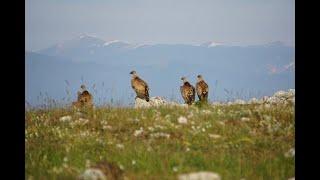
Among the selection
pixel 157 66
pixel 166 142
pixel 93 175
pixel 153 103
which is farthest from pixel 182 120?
pixel 93 175

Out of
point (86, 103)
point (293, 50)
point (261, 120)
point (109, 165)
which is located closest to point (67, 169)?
point (109, 165)

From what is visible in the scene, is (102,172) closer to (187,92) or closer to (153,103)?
(153,103)

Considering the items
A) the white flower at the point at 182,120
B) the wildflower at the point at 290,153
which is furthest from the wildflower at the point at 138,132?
the wildflower at the point at 290,153

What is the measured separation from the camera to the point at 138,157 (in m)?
7.52

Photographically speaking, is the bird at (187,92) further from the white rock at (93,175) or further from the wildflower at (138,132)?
the white rock at (93,175)

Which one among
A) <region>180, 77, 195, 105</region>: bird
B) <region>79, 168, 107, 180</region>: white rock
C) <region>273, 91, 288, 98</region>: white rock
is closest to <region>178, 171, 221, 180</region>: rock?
<region>79, 168, 107, 180</region>: white rock

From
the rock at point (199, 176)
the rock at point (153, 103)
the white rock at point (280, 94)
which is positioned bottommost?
the rock at point (199, 176)

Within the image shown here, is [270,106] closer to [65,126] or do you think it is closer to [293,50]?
[293,50]

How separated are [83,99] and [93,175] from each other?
133cm

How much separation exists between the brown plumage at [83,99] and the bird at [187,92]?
1320 mm

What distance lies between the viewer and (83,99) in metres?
8.20

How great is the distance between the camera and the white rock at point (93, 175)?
23.8ft

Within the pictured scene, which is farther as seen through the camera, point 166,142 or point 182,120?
point 182,120

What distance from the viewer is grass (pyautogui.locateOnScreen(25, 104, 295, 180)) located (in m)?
7.46
